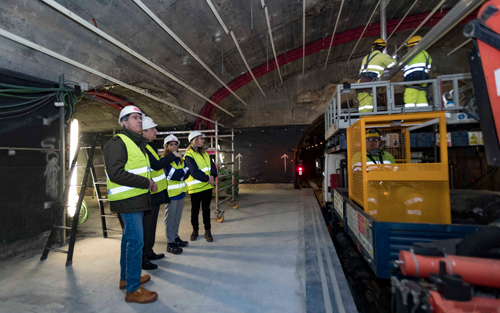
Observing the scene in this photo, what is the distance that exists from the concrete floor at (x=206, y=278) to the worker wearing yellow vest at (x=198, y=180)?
0.45 metres

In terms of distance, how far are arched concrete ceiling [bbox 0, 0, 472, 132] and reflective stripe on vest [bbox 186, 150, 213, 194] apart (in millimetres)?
2731

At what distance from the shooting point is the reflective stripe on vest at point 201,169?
3812 mm

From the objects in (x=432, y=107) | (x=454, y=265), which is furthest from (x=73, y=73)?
(x=432, y=107)

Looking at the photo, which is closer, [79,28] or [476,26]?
[476,26]

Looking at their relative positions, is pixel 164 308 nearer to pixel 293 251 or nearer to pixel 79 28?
pixel 293 251

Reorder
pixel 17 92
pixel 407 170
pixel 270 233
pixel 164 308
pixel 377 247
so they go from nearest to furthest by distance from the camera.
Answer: pixel 377 247
pixel 164 308
pixel 407 170
pixel 17 92
pixel 270 233

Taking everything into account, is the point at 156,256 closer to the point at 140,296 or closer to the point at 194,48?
the point at 140,296

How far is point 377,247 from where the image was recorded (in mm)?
1961

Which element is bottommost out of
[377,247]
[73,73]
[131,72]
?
[377,247]

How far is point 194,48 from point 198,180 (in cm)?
388

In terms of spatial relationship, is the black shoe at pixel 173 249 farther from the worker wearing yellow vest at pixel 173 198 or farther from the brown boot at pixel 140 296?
→ the brown boot at pixel 140 296

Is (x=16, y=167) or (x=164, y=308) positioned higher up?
(x=16, y=167)

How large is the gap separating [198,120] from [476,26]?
322 inches

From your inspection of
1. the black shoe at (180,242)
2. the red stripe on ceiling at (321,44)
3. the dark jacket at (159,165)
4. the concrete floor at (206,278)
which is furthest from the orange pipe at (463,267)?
the red stripe on ceiling at (321,44)
